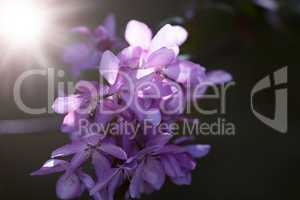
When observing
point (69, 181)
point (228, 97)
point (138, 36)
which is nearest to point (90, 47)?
point (138, 36)

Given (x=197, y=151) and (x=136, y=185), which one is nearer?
(x=136, y=185)

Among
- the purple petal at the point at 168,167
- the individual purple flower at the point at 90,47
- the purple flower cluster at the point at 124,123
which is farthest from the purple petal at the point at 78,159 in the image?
the individual purple flower at the point at 90,47

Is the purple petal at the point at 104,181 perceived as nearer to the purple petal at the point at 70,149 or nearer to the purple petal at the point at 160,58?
the purple petal at the point at 70,149

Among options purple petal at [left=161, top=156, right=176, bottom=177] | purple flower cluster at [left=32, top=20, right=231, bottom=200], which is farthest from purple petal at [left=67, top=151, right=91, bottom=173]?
purple petal at [left=161, top=156, right=176, bottom=177]

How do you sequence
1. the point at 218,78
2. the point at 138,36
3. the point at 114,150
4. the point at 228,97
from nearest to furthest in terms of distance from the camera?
the point at 114,150 → the point at 138,36 → the point at 218,78 → the point at 228,97

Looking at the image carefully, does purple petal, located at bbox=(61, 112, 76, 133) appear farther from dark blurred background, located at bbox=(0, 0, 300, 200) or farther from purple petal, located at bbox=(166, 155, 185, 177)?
dark blurred background, located at bbox=(0, 0, 300, 200)

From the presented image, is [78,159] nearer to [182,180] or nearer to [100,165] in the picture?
[100,165]

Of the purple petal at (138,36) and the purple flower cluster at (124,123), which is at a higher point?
the purple petal at (138,36)
